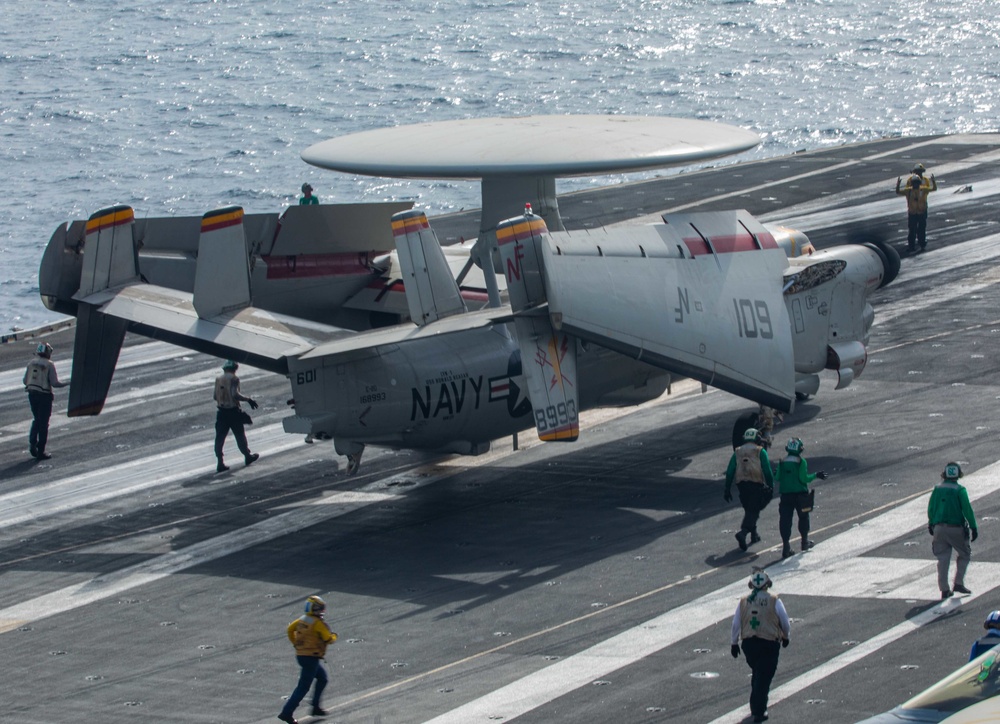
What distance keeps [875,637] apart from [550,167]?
12.6 m

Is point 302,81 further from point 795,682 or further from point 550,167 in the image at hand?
point 795,682

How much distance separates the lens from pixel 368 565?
24.7m

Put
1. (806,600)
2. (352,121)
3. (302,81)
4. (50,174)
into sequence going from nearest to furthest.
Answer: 1. (806,600)
2. (50,174)
3. (352,121)
4. (302,81)

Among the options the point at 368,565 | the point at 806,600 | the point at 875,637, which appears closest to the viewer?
the point at 875,637

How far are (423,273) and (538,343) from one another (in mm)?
3169

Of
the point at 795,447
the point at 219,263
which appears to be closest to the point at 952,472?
the point at 795,447

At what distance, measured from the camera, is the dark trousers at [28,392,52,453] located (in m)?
31.6

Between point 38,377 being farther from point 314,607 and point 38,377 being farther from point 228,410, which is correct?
point 314,607

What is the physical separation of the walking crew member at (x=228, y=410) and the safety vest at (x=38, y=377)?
4.10 metres

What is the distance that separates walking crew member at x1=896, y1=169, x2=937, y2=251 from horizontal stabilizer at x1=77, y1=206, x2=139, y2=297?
83.5ft

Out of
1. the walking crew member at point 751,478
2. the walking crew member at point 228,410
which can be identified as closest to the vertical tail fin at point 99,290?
the walking crew member at point 228,410

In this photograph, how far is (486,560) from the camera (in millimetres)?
24422

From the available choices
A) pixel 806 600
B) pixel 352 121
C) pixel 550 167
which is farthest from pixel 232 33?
pixel 806 600

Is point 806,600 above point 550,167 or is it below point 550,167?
below
